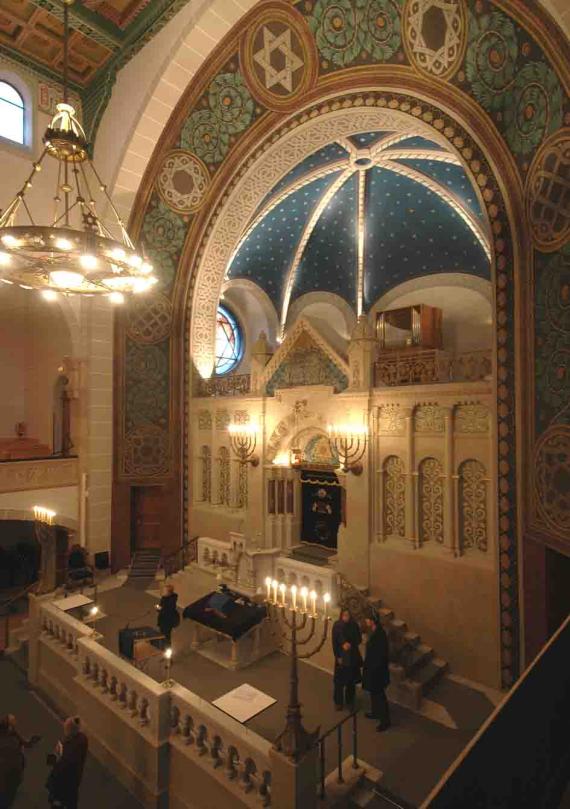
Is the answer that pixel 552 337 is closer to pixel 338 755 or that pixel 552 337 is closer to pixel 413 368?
pixel 413 368

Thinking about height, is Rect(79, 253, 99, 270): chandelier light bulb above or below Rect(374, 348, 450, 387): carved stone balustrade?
above

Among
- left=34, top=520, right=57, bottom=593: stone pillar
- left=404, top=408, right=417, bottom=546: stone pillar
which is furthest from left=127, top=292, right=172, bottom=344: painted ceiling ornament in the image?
left=404, top=408, right=417, bottom=546: stone pillar

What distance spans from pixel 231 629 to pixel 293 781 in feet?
12.1

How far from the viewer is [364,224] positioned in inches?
558

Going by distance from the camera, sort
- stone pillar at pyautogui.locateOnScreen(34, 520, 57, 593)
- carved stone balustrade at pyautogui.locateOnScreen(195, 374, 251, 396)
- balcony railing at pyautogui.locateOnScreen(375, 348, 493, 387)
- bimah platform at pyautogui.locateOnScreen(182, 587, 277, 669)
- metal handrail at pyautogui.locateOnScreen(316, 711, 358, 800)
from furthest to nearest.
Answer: stone pillar at pyautogui.locateOnScreen(34, 520, 57, 593) < carved stone balustrade at pyautogui.locateOnScreen(195, 374, 251, 396) < balcony railing at pyautogui.locateOnScreen(375, 348, 493, 387) < bimah platform at pyautogui.locateOnScreen(182, 587, 277, 669) < metal handrail at pyautogui.locateOnScreen(316, 711, 358, 800)

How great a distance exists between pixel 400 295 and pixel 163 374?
7.58 metres

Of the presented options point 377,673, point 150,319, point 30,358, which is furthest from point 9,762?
point 30,358

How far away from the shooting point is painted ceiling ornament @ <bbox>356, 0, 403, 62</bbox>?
7.99m

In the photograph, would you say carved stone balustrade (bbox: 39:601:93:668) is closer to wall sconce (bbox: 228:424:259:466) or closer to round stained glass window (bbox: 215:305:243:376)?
wall sconce (bbox: 228:424:259:466)

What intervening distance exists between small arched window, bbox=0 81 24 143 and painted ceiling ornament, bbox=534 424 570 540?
13.0 metres

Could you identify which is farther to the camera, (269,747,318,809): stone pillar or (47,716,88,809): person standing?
(47,716,88,809): person standing

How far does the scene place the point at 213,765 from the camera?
5.02 m

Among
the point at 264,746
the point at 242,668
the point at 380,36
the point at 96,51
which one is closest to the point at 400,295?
the point at 380,36

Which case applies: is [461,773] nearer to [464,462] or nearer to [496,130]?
[464,462]
